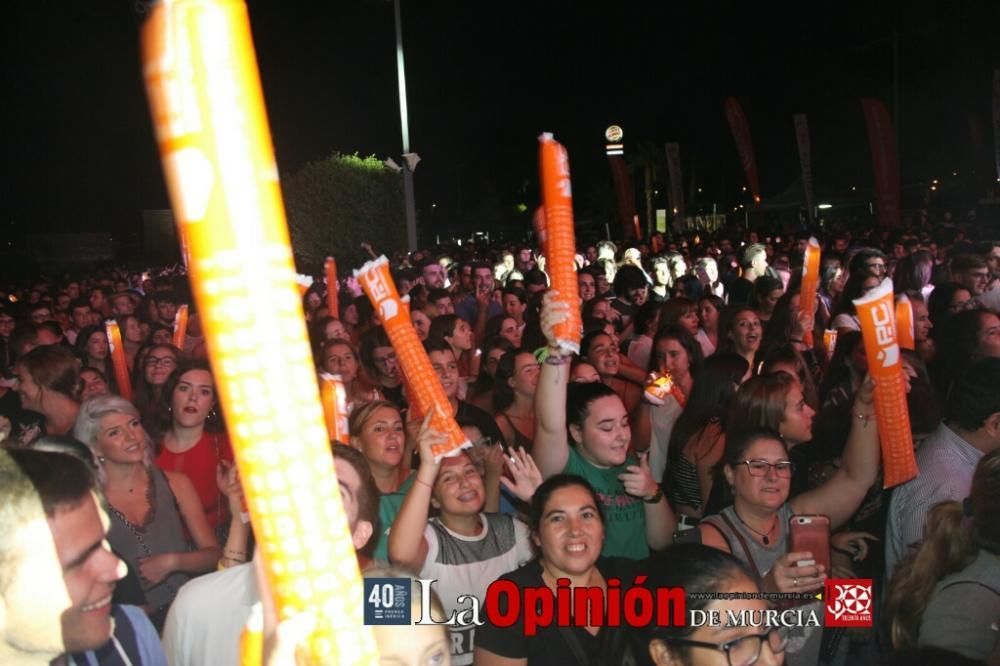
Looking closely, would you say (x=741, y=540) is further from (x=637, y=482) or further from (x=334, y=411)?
(x=334, y=411)

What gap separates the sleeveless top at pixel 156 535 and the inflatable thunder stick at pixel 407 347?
1.15 metres

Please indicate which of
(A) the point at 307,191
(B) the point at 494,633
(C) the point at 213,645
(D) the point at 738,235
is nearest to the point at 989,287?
(B) the point at 494,633

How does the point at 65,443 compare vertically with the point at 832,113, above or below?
below

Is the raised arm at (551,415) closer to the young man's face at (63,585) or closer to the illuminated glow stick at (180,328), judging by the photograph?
the young man's face at (63,585)

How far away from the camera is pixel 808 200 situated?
67.3ft

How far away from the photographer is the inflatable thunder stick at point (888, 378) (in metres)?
3.13

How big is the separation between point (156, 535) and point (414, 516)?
131cm

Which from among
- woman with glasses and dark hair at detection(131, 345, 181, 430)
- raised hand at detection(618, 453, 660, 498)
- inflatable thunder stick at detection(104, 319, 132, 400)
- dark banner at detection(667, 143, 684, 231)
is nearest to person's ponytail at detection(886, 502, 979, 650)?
raised hand at detection(618, 453, 660, 498)

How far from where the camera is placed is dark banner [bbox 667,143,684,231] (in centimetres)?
2631

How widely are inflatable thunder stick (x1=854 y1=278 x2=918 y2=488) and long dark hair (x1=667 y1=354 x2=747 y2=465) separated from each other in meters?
1.16

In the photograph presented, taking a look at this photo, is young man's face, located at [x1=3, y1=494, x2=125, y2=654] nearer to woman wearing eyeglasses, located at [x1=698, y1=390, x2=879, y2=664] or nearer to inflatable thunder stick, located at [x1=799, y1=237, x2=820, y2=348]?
woman wearing eyeglasses, located at [x1=698, y1=390, x2=879, y2=664]

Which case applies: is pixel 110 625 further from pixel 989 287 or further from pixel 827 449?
pixel 989 287

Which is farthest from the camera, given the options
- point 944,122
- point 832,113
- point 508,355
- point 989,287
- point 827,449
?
point 832,113

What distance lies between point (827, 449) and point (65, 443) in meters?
3.26
